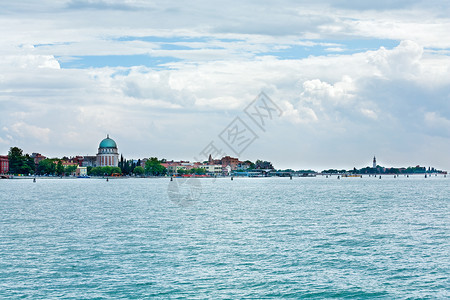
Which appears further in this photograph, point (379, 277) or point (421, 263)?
point (421, 263)

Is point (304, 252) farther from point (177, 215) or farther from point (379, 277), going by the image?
point (177, 215)

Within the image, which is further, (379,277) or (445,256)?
(445,256)

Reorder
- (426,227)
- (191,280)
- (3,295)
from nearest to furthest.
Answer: (3,295) < (191,280) < (426,227)

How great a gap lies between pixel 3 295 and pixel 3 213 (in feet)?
118

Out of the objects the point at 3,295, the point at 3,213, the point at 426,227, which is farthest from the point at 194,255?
the point at 3,213

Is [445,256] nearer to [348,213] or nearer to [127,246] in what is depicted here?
[127,246]

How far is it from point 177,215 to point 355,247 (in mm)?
23500

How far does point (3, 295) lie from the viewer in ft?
73.3

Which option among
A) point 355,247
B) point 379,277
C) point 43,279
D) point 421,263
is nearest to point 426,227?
point 355,247

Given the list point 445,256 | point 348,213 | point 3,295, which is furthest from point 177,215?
point 3,295

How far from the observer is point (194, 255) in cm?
3062

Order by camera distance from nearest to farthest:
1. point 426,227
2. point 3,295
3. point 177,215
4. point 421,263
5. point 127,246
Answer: point 3,295 < point 421,263 < point 127,246 < point 426,227 < point 177,215

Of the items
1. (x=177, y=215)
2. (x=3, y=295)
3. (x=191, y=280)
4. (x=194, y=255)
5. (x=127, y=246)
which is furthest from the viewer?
(x=177, y=215)

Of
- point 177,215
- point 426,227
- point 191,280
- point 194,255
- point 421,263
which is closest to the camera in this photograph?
point 191,280
